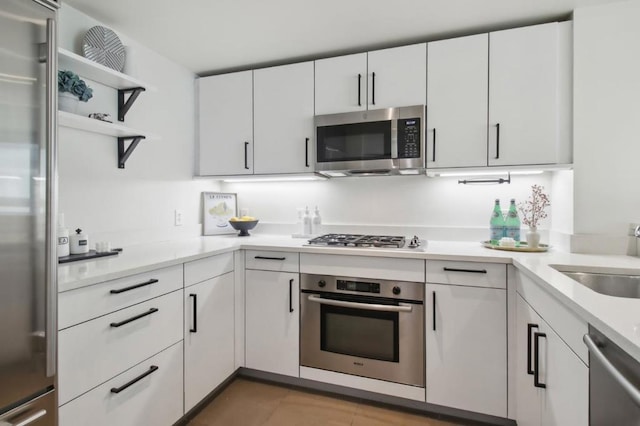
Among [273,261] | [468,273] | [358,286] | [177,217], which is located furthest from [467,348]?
[177,217]

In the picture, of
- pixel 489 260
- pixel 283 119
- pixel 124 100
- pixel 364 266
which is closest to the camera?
pixel 489 260

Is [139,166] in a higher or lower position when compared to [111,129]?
lower

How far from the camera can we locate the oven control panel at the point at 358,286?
6.32ft

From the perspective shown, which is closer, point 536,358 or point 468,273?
point 536,358

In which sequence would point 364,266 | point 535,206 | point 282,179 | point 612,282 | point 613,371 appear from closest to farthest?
point 613,371 → point 612,282 → point 364,266 → point 535,206 → point 282,179

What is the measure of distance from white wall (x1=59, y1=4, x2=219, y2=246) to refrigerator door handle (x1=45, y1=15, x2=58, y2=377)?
0.80 m

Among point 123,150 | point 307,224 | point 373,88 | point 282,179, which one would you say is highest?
point 373,88

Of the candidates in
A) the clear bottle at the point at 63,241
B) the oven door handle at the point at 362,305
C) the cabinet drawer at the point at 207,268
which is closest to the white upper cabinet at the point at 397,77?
the oven door handle at the point at 362,305

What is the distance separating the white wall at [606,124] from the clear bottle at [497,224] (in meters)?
0.38

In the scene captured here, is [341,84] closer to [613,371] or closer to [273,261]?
[273,261]

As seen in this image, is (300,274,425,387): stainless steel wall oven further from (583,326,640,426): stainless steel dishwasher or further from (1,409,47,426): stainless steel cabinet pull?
(1,409,47,426): stainless steel cabinet pull

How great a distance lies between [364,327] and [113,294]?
1.30 metres

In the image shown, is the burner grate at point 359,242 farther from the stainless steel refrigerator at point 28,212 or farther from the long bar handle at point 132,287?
the stainless steel refrigerator at point 28,212

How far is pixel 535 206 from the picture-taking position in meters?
2.16
